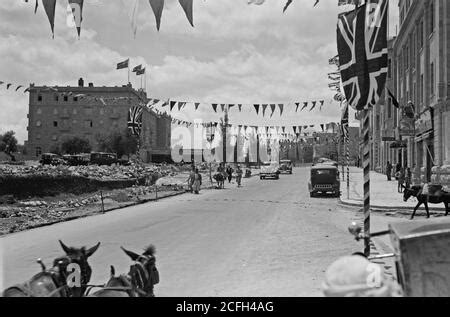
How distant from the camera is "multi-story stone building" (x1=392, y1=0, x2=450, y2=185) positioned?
1176 inches

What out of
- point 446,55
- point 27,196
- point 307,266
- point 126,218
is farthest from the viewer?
point 27,196

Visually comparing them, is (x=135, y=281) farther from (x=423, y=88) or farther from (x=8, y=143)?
(x=8, y=143)

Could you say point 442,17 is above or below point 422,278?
above

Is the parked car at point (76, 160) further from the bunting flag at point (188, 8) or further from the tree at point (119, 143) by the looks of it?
the bunting flag at point (188, 8)

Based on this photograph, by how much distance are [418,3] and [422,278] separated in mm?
38850

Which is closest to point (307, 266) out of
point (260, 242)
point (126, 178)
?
point (260, 242)

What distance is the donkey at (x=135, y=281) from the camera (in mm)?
3469

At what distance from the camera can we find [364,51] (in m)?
8.49

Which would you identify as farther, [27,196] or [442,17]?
[27,196]

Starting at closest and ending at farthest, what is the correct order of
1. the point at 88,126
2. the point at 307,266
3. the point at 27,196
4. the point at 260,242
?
1. the point at 307,266
2. the point at 260,242
3. the point at 27,196
4. the point at 88,126

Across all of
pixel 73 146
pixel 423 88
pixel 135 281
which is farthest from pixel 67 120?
pixel 135 281

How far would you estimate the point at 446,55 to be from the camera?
97.8 ft

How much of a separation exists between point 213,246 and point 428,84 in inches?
1130
